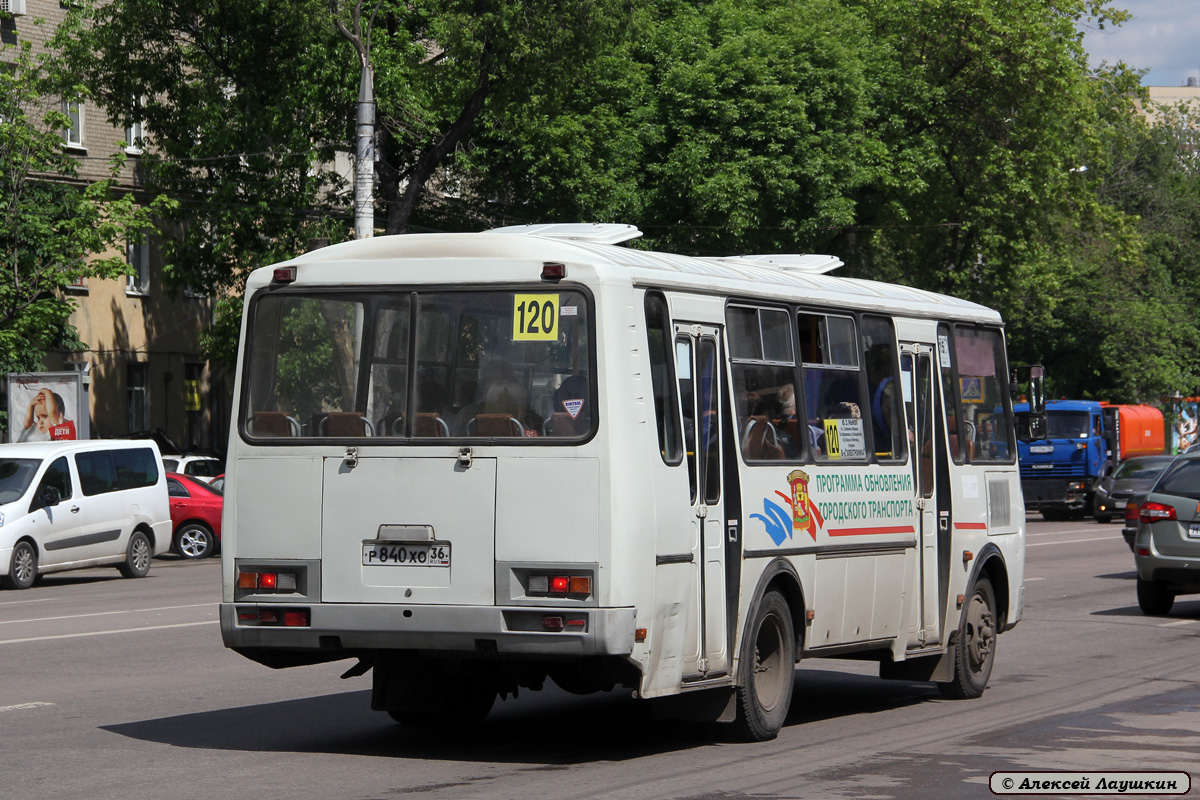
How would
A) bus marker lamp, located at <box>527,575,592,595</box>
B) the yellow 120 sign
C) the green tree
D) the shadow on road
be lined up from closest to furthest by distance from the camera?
bus marker lamp, located at <box>527,575,592,595</box> → the yellow 120 sign → the shadow on road → the green tree

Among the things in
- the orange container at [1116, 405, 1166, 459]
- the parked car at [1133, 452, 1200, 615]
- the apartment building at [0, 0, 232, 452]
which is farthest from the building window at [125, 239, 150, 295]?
the parked car at [1133, 452, 1200, 615]

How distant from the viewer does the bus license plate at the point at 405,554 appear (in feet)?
27.5

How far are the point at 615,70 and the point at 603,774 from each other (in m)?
32.3

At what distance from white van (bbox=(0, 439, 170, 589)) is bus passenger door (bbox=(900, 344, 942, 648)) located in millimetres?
14366

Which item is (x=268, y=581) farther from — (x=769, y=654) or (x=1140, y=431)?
(x=1140, y=431)

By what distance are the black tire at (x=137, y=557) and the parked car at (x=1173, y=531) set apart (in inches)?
560

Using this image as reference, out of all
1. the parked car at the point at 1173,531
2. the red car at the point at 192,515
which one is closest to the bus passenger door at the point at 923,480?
the parked car at the point at 1173,531

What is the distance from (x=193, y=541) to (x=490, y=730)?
21477 mm

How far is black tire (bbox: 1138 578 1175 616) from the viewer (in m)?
18.2

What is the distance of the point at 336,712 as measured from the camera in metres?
10.6

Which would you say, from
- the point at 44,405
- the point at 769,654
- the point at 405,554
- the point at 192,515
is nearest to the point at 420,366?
the point at 405,554

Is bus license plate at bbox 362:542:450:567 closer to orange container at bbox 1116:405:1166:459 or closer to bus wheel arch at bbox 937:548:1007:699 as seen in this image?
bus wheel arch at bbox 937:548:1007:699

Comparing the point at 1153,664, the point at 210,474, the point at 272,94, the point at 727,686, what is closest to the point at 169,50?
the point at 272,94

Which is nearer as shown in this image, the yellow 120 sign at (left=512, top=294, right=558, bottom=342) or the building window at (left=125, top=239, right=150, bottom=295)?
the yellow 120 sign at (left=512, top=294, right=558, bottom=342)
